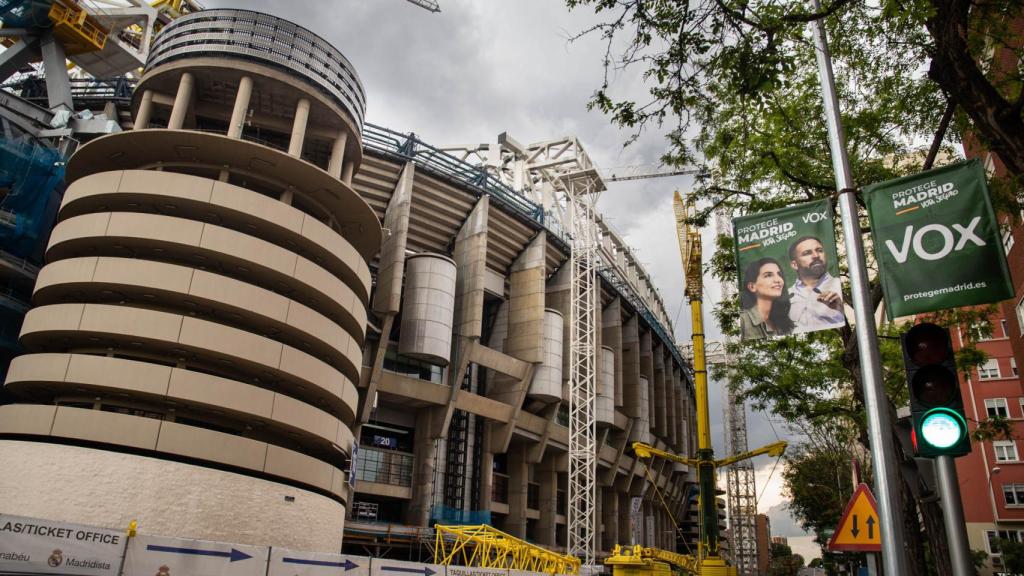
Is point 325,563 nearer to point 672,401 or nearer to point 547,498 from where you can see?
point 547,498

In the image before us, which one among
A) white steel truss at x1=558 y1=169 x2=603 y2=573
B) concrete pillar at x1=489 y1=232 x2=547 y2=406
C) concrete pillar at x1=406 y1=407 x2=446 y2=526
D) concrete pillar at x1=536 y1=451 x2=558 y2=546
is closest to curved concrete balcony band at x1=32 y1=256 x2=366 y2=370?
concrete pillar at x1=406 y1=407 x2=446 y2=526

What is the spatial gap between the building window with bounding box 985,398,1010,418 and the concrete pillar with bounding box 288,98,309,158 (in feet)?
147

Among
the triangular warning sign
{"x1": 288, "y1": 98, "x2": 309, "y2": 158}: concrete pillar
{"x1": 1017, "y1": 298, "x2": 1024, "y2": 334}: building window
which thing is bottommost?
the triangular warning sign

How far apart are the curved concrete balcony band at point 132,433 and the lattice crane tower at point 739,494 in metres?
60.1

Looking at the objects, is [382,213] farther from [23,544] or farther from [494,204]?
[23,544]

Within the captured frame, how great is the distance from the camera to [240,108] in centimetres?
3634

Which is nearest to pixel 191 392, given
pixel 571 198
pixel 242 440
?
pixel 242 440

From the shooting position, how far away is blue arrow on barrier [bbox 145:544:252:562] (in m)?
12.7

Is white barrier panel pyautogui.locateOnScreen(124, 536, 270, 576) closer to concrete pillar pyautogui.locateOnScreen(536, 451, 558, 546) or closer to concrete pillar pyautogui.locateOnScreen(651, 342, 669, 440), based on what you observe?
concrete pillar pyautogui.locateOnScreen(536, 451, 558, 546)

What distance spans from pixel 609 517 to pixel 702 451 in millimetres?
21654

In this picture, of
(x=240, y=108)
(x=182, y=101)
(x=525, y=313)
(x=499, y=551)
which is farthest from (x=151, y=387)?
(x=525, y=313)

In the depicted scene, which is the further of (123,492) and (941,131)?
(123,492)

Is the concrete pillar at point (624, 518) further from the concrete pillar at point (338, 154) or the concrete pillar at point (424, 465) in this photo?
the concrete pillar at point (338, 154)

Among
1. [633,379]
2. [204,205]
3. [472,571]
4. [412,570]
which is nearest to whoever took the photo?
[412,570]
